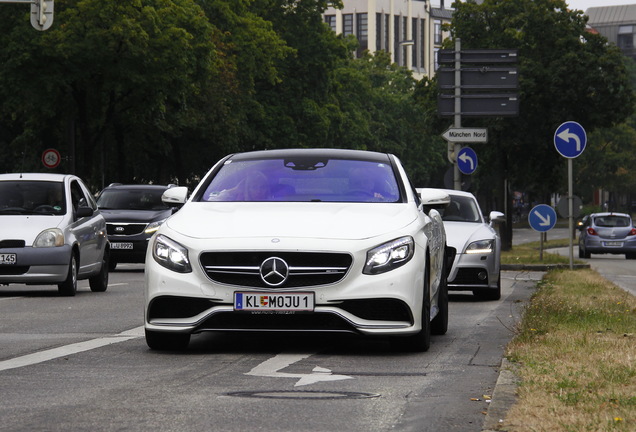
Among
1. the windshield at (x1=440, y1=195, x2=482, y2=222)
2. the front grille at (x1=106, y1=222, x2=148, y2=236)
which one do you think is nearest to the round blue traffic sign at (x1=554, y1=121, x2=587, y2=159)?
the windshield at (x1=440, y1=195, x2=482, y2=222)

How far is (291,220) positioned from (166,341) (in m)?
1.24

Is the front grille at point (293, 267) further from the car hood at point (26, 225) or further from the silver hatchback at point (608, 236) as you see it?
the silver hatchback at point (608, 236)

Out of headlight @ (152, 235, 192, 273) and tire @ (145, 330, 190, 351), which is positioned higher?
headlight @ (152, 235, 192, 273)

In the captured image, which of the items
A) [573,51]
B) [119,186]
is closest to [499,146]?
[573,51]

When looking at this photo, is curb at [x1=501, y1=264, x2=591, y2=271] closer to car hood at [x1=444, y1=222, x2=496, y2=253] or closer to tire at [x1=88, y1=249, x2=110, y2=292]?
car hood at [x1=444, y1=222, x2=496, y2=253]

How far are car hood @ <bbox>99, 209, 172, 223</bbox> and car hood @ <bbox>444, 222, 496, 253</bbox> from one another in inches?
390

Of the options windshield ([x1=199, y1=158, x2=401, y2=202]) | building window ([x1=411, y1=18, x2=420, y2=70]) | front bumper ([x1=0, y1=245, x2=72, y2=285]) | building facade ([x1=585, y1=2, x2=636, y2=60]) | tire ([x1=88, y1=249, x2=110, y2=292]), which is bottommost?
tire ([x1=88, y1=249, x2=110, y2=292])

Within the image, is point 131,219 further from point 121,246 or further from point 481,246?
point 481,246

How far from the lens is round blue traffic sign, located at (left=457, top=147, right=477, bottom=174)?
33.7 metres

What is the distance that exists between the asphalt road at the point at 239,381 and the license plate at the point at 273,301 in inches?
13.5

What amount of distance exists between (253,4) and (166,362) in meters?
53.9

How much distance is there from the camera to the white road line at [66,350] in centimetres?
955

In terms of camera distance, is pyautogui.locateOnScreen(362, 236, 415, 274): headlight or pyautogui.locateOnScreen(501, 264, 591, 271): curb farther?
pyautogui.locateOnScreen(501, 264, 591, 271): curb

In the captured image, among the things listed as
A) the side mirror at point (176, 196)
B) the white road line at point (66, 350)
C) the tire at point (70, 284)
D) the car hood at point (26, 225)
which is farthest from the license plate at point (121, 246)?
the side mirror at point (176, 196)
